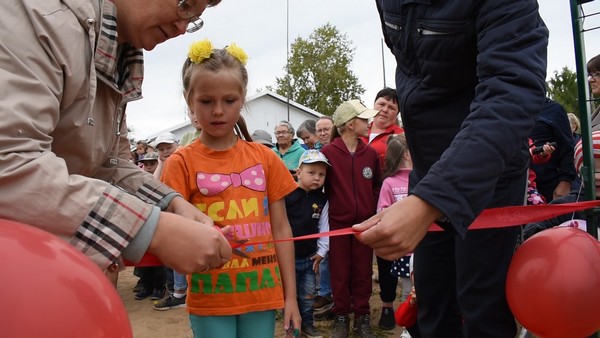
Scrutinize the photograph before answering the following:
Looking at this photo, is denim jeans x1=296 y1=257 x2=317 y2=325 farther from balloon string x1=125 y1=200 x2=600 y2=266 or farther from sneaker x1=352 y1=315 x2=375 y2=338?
balloon string x1=125 y1=200 x2=600 y2=266

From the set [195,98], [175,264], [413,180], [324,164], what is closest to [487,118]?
[413,180]

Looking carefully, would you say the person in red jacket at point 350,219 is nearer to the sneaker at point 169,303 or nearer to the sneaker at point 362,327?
the sneaker at point 362,327

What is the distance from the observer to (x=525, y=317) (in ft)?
6.45

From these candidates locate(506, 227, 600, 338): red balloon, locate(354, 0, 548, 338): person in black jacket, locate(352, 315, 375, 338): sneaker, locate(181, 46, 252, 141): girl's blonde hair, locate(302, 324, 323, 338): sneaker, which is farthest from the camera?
locate(302, 324, 323, 338): sneaker

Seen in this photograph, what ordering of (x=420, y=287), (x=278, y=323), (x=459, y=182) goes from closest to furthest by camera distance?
1. (x=459, y=182)
2. (x=420, y=287)
3. (x=278, y=323)

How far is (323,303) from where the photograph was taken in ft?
18.4

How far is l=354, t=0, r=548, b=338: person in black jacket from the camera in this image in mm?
1512

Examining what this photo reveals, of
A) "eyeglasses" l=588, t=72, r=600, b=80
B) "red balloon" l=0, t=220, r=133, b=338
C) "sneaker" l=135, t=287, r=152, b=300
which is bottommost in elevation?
"sneaker" l=135, t=287, r=152, b=300

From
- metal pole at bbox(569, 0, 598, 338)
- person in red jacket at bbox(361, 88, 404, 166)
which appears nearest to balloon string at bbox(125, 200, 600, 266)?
metal pole at bbox(569, 0, 598, 338)

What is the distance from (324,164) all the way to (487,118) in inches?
127

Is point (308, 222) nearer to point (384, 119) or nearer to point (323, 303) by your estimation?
point (323, 303)

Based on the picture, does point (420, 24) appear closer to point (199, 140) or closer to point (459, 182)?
point (459, 182)

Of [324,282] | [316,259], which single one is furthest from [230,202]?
[324,282]

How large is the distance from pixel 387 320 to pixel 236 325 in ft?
9.02
